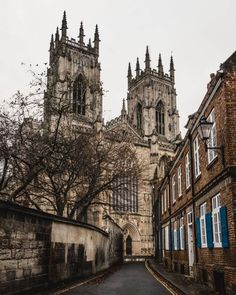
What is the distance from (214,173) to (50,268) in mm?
5716

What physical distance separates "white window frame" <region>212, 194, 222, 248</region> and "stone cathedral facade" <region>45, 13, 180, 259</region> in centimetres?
3573

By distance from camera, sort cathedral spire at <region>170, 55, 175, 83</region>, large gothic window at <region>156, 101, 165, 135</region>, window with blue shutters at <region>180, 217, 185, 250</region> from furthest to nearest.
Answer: cathedral spire at <region>170, 55, 175, 83</region>, large gothic window at <region>156, 101, 165, 135</region>, window with blue shutters at <region>180, 217, 185, 250</region>

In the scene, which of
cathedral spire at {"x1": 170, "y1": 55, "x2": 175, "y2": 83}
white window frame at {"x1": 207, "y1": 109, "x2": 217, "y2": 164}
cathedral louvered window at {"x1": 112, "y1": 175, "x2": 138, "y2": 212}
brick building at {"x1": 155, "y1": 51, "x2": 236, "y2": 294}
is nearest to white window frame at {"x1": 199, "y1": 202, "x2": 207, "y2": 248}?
brick building at {"x1": 155, "y1": 51, "x2": 236, "y2": 294}

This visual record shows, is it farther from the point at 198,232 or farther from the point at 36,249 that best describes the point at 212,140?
the point at 36,249

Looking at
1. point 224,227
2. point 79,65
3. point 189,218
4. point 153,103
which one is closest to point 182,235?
point 189,218

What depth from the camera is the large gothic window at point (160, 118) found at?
65938mm

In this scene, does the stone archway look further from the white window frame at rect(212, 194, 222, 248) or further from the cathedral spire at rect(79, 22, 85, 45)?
the white window frame at rect(212, 194, 222, 248)

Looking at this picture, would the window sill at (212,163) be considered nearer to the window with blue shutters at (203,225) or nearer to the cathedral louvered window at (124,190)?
the window with blue shutters at (203,225)

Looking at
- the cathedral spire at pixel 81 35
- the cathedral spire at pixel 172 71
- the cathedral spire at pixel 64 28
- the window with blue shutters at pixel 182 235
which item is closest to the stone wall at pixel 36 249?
the window with blue shutters at pixel 182 235

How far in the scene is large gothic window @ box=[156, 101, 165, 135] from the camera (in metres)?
65.9

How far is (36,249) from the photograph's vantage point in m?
10.4

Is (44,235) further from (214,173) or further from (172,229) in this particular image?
(172,229)

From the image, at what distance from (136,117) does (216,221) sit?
187 ft

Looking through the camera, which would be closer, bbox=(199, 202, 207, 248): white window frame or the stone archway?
bbox=(199, 202, 207, 248): white window frame
